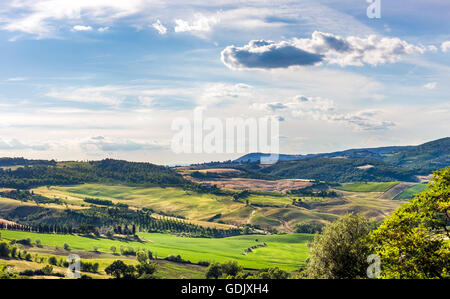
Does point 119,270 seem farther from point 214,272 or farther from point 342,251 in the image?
point 342,251

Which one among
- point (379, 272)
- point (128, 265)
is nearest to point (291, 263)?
point (128, 265)

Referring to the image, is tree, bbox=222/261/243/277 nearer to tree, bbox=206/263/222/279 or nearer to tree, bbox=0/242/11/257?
tree, bbox=206/263/222/279

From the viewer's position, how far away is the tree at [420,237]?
1400 inches

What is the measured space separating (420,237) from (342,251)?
653 inches

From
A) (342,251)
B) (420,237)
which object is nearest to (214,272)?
(342,251)

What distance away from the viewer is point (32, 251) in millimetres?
187750

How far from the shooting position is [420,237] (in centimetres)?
3638

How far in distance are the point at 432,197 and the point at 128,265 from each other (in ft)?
485

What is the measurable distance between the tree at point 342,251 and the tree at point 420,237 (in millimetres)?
7671

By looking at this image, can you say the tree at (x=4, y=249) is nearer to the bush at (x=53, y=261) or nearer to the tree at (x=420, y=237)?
the bush at (x=53, y=261)
